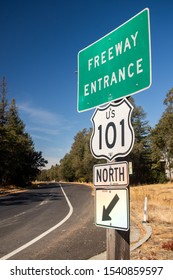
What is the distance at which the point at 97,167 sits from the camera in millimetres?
3586

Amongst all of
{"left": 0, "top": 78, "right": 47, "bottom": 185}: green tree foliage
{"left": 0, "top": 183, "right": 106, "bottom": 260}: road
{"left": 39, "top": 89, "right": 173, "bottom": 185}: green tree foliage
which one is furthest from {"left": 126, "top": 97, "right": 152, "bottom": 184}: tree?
{"left": 0, "top": 183, "right": 106, "bottom": 260}: road

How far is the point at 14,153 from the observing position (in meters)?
51.8

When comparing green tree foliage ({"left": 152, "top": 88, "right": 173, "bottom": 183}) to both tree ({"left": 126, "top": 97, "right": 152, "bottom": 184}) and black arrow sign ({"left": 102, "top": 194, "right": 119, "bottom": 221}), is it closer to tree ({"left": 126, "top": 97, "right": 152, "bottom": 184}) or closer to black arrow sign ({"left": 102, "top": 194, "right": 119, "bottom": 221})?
tree ({"left": 126, "top": 97, "right": 152, "bottom": 184})

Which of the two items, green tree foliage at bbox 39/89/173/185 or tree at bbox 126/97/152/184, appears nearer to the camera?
green tree foliage at bbox 39/89/173/185

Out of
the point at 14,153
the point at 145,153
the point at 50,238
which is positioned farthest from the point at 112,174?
the point at 145,153

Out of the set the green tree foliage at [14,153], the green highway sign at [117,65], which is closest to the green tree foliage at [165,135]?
the green tree foliage at [14,153]

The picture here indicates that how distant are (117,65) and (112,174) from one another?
1167 millimetres

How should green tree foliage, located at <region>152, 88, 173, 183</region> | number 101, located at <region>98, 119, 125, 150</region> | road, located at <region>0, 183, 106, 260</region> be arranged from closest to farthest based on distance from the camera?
number 101, located at <region>98, 119, 125, 150</region>
road, located at <region>0, 183, 106, 260</region>
green tree foliage, located at <region>152, 88, 173, 183</region>

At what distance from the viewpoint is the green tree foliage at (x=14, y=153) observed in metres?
48.2

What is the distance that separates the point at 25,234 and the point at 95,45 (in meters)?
7.80

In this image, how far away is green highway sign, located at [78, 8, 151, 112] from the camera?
3287 millimetres

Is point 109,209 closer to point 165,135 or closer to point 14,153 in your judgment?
point 165,135

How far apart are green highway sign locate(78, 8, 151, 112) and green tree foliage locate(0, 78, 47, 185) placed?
140 feet
